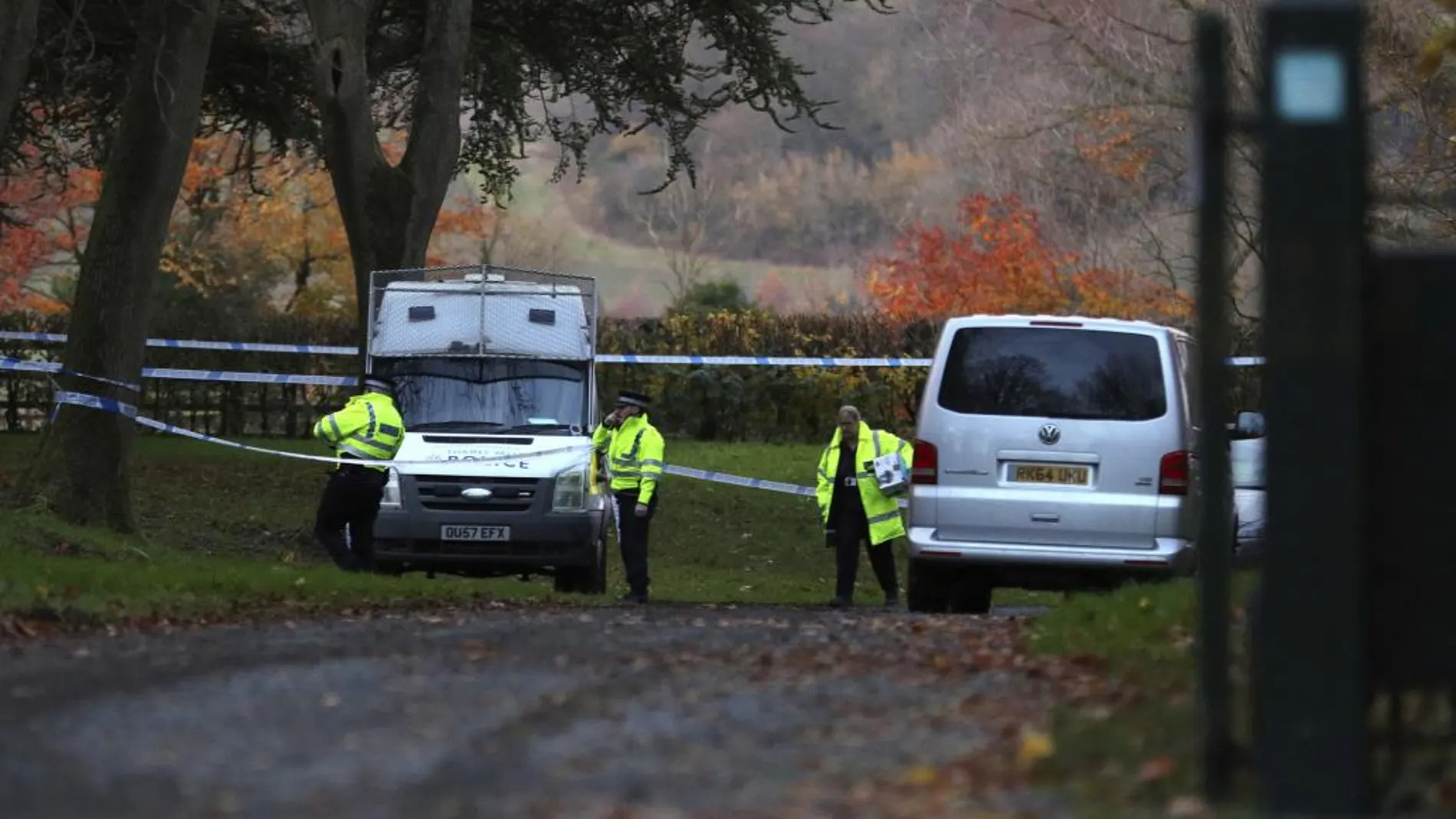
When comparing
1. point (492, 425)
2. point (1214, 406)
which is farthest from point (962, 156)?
point (1214, 406)

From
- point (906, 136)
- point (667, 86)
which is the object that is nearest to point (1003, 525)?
point (667, 86)

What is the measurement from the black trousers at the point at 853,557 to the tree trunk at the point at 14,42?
7183 mm

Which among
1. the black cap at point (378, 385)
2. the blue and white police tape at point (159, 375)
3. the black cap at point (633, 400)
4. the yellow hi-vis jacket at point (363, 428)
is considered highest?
the blue and white police tape at point (159, 375)

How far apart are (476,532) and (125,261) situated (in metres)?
4.41

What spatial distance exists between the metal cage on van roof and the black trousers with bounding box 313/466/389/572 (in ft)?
6.73

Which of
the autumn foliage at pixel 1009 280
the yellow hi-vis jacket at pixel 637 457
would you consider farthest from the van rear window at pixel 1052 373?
the autumn foliage at pixel 1009 280

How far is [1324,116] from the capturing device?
21.6 ft

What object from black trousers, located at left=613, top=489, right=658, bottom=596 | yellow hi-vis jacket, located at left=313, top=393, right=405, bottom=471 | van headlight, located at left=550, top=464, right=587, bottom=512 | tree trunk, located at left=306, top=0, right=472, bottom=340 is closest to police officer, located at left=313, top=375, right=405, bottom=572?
yellow hi-vis jacket, located at left=313, top=393, right=405, bottom=471

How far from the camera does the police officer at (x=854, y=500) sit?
19250mm

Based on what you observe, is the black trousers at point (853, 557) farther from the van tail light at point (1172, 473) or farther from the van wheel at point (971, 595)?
the van tail light at point (1172, 473)

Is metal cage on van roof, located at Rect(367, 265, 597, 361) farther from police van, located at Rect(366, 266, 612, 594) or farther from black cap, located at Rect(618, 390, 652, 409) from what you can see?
black cap, located at Rect(618, 390, 652, 409)

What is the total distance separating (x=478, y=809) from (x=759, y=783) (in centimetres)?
93

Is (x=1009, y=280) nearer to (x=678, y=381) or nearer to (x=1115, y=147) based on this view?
(x=678, y=381)

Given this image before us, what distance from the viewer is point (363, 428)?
18297 millimetres
